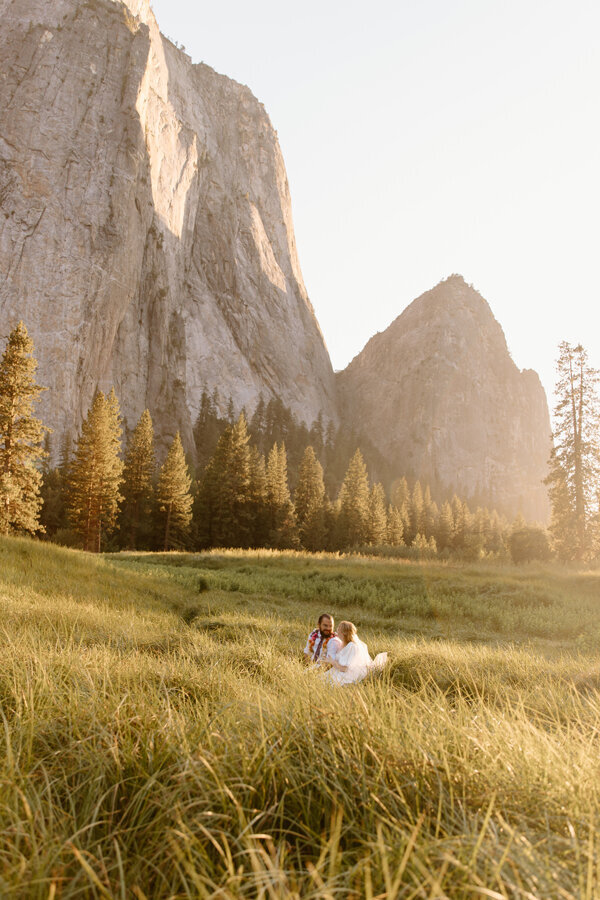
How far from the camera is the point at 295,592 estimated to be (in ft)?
58.3

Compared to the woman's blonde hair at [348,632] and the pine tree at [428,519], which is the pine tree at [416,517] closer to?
the pine tree at [428,519]

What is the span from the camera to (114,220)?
63281 millimetres

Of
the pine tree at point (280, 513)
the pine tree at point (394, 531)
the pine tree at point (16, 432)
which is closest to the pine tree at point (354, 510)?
the pine tree at point (394, 531)

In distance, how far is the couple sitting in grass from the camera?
18.9ft

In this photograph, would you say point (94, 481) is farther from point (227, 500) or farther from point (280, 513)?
point (280, 513)

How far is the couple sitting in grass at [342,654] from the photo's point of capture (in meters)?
5.75

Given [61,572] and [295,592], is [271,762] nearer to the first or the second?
[61,572]

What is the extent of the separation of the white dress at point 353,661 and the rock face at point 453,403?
12373 cm

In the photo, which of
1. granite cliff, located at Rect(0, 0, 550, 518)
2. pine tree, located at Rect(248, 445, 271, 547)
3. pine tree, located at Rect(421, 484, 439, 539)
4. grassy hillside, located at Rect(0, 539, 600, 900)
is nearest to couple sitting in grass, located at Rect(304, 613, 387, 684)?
grassy hillside, located at Rect(0, 539, 600, 900)

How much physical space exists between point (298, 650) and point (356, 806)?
19.5 feet

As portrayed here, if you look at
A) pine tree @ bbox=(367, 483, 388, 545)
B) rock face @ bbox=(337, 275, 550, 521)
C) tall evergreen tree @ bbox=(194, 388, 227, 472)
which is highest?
rock face @ bbox=(337, 275, 550, 521)

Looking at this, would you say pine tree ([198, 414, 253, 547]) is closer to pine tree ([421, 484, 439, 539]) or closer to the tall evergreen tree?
the tall evergreen tree

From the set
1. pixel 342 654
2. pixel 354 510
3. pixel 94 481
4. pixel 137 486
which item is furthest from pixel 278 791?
pixel 354 510

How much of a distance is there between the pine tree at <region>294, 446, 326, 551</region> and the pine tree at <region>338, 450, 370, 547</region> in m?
2.44
